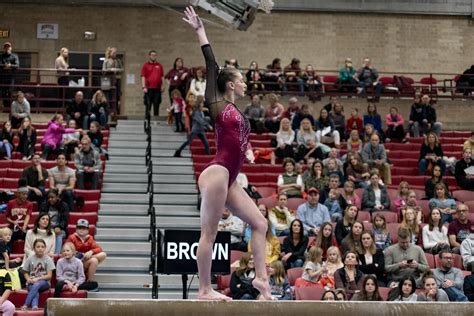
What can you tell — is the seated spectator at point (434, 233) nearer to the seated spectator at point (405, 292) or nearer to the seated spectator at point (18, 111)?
the seated spectator at point (405, 292)

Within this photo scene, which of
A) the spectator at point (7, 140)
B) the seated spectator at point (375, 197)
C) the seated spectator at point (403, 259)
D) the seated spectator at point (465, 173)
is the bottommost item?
the seated spectator at point (403, 259)

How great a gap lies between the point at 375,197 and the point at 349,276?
12.8ft

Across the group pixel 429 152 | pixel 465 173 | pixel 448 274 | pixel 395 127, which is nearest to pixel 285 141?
pixel 429 152

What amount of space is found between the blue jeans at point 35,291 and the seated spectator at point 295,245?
3.30 metres

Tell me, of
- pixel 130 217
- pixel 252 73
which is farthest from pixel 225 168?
pixel 252 73

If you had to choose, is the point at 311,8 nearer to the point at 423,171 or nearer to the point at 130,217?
the point at 423,171

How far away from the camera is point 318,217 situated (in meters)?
16.5

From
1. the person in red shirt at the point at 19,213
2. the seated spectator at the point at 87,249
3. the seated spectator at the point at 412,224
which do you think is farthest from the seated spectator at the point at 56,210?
the seated spectator at the point at 412,224

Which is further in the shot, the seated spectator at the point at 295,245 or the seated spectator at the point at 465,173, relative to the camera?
the seated spectator at the point at 465,173

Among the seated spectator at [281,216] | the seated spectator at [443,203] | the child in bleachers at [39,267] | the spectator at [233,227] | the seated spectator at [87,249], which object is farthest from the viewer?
the seated spectator at [443,203]

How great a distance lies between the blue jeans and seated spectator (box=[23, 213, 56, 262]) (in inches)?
32.2

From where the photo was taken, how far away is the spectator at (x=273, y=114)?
21875 mm

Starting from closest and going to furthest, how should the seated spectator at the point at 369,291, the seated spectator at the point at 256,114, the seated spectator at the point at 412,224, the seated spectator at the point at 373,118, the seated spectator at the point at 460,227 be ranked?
the seated spectator at the point at 369,291, the seated spectator at the point at 412,224, the seated spectator at the point at 460,227, the seated spectator at the point at 256,114, the seated spectator at the point at 373,118

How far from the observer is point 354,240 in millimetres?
15133
